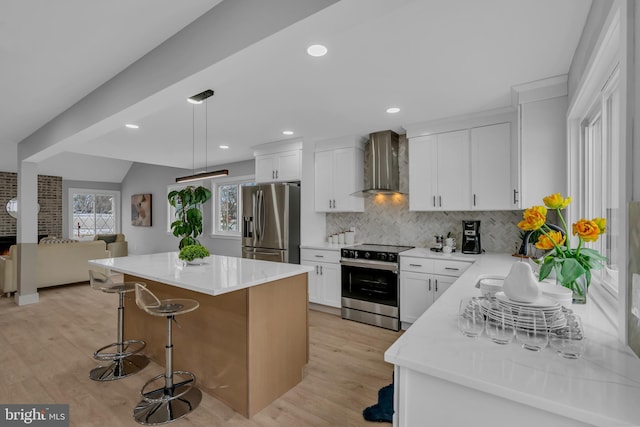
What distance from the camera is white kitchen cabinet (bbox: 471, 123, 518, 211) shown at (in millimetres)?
3160

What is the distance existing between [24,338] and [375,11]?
182 inches

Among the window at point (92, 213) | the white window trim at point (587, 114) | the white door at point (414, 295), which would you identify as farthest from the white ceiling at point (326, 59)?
the window at point (92, 213)

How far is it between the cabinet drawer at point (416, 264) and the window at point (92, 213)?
9.17m

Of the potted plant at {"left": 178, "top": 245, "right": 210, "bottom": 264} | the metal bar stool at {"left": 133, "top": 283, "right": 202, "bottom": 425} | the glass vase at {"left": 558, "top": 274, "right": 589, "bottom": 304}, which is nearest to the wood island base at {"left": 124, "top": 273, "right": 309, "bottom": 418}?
the metal bar stool at {"left": 133, "top": 283, "right": 202, "bottom": 425}

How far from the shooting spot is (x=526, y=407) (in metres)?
0.80

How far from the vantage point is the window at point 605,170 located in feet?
5.30

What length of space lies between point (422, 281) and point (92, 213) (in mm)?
9642

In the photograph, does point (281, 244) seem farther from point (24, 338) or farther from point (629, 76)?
point (629, 76)

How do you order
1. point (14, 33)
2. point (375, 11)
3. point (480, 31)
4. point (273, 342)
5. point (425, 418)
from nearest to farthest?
point (425, 418)
point (375, 11)
point (480, 31)
point (14, 33)
point (273, 342)

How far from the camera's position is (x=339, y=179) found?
429 centimetres

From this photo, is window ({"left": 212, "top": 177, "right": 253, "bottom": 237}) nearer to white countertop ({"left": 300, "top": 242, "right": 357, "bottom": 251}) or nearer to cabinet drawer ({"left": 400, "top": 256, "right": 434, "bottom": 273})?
white countertop ({"left": 300, "top": 242, "right": 357, "bottom": 251})

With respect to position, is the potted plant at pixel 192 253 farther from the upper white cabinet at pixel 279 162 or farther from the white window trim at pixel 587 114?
the white window trim at pixel 587 114

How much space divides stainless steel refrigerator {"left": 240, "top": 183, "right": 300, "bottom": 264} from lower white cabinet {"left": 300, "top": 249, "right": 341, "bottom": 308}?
0.34 m

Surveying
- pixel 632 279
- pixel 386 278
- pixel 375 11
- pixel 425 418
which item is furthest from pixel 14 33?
pixel 386 278
